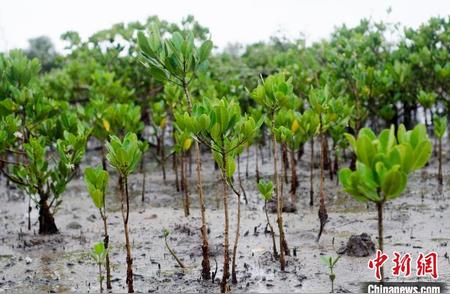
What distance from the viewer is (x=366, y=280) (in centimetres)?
381

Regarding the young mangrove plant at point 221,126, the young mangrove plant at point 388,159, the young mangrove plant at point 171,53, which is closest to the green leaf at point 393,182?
the young mangrove plant at point 388,159

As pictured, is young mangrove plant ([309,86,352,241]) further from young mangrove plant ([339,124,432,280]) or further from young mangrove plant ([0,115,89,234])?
young mangrove plant ([339,124,432,280])

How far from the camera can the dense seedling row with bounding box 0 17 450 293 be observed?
11.0 feet

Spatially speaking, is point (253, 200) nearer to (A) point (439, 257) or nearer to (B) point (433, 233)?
(B) point (433, 233)

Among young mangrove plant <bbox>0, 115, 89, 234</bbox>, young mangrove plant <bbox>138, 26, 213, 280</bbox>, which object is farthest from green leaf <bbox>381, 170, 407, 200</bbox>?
young mangrove plant <bbox>0, 115, 89, 234</bbox>

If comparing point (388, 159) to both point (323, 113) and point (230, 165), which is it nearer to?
point (230, 165)

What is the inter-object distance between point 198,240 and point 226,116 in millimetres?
1921

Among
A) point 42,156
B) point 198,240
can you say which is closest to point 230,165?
point 198,240

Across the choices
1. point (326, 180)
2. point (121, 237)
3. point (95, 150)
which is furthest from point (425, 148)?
point (95, 150)

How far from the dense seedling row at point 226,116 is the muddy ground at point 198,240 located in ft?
0.42

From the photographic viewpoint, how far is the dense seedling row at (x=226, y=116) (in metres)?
3.34

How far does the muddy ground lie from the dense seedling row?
0.13 meters

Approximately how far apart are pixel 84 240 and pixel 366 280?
8.20ft

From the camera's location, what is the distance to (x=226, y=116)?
330cm
